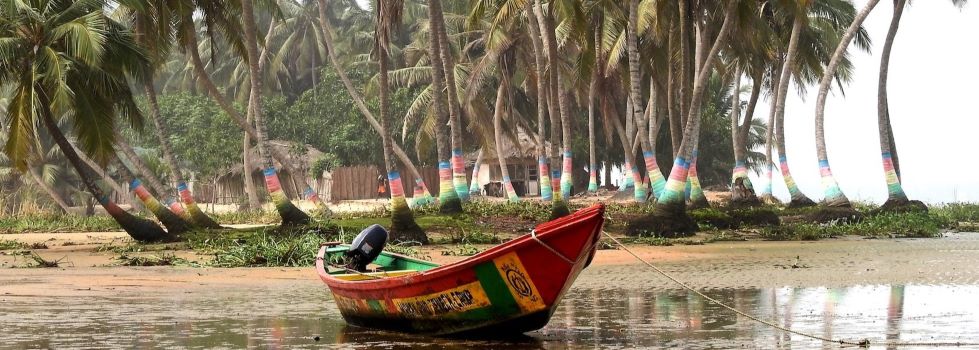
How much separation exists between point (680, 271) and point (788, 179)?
70.4 ft

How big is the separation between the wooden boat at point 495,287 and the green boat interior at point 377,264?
134cm

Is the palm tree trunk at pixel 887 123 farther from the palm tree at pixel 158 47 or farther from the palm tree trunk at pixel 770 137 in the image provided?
the palm tree at pixel 158 47

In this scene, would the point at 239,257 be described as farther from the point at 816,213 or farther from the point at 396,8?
the point at 816,213

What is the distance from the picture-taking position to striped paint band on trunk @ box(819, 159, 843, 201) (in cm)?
3428

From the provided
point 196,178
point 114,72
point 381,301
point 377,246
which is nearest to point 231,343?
point 381,301

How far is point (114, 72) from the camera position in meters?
23.9

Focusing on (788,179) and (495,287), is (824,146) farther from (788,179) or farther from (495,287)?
(495,287)

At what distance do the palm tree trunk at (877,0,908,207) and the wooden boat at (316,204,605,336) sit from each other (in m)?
24.3

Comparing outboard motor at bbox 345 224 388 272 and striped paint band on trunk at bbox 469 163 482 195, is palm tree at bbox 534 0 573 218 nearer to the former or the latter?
striped paint band on trunk at bbox 469 163 482 195

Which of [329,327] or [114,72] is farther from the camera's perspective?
[114,72]

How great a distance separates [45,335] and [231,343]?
1719 millimetres

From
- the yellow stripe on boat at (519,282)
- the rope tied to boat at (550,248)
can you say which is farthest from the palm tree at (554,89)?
the rope tied to boat at (550,248)

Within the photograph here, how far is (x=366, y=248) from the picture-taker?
12492 millimetres

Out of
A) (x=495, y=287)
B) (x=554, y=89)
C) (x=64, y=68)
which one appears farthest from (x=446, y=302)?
(x=554, y=89)
